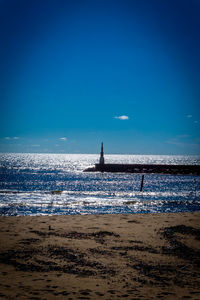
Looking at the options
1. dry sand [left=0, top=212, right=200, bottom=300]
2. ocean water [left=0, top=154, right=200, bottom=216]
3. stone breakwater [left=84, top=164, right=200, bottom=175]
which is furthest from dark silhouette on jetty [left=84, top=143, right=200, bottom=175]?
dry sand [left=0, top=212, right=200, bottom=300]

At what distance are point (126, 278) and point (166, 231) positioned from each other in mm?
5204

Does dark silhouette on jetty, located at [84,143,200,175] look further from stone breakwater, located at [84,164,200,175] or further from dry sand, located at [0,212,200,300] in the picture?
dry sand, located at [0,212,200,300]

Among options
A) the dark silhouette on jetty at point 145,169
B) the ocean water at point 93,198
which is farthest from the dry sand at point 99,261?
the dark silhouette on jetty at point 145,169

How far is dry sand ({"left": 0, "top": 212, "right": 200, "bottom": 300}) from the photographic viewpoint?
17.2 ft

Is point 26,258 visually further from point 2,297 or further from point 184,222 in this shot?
point 184,222

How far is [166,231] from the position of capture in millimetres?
10555

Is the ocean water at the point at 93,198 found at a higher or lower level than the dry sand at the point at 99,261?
lower

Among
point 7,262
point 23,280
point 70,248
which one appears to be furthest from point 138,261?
point 7,262

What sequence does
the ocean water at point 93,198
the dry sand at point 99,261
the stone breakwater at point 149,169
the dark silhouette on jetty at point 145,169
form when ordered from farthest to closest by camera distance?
the stone breakwater at point 149,169 → the dark silhouette on jetty at point 145,169 → the ocean water at point 93,198 → the dry sand at point 99,261

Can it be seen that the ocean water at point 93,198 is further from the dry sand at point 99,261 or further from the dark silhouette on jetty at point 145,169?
the dark silhouette on jetty at point 145,169

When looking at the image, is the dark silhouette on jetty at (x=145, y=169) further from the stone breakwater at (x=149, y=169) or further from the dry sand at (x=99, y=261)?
the dry sand at (x=99, y=261)

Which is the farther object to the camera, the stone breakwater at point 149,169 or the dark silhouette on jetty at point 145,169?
the stone breakwater at point 149,169

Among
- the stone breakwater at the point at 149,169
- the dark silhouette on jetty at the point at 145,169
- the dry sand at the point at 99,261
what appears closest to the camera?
the dry sand at the point at 99,261

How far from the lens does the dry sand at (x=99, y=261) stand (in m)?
5.24
